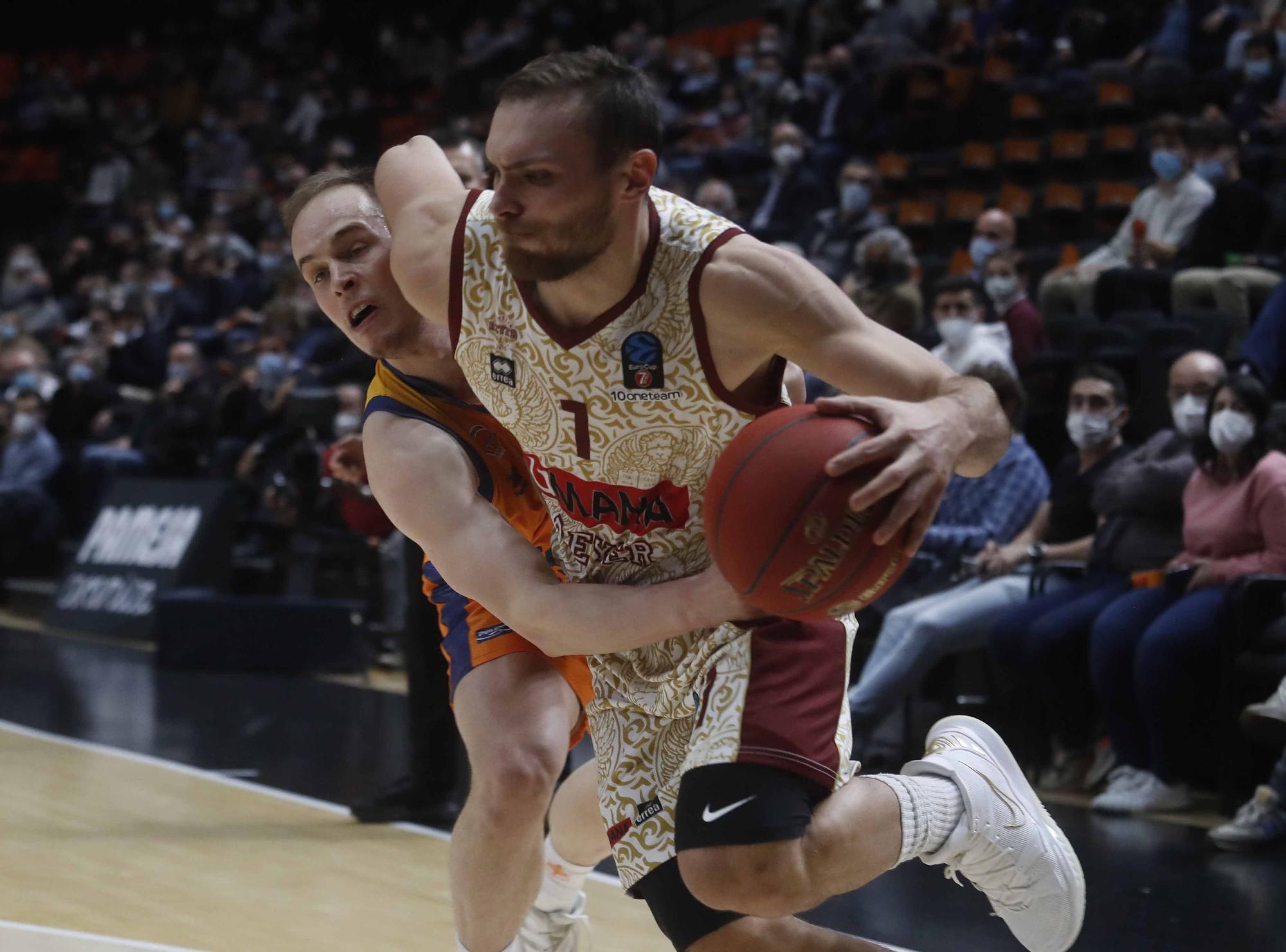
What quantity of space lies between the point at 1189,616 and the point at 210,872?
10.1 ft

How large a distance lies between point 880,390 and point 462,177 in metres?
1.80

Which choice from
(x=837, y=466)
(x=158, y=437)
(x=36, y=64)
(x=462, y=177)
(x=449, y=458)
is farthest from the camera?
(x=36, y=64)

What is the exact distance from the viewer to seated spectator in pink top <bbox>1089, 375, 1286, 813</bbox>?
4992 mm

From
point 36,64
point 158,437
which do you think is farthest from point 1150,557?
point 36,64

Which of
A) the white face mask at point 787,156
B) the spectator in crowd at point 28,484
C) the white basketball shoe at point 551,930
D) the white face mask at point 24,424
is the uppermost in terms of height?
the white face mask at point 787,156

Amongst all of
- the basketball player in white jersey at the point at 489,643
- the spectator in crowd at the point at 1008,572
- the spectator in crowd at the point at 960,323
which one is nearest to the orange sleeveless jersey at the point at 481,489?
the basketball player in white jersey at the point at 489,643

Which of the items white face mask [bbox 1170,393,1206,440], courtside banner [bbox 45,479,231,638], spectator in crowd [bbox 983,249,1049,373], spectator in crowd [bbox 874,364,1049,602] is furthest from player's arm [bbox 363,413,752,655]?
courtside banner [bbox 45,479,231,638]

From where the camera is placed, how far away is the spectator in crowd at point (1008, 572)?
18.0 feet

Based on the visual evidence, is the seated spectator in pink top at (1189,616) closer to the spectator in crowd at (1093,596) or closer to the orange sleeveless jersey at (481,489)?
the spectator in crowd at (1093,596)

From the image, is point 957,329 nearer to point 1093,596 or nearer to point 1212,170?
point 1093,596

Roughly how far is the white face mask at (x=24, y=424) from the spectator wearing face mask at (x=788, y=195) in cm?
518

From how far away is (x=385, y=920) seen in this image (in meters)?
3.84

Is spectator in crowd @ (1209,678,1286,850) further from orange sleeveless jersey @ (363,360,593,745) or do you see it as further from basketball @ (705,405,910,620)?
basketball @ (705,405,910,620)

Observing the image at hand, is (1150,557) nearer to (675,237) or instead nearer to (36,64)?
(675,237)
